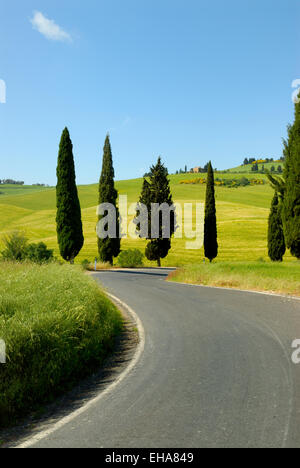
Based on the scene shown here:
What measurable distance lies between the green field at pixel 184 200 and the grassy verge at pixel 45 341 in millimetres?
35018

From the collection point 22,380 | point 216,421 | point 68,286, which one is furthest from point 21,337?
point 68,286

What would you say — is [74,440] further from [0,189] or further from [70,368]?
[0,189]

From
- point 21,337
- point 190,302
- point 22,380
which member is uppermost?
point 21,337

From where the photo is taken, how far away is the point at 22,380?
6375 mm

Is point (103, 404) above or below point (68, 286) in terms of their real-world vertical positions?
below

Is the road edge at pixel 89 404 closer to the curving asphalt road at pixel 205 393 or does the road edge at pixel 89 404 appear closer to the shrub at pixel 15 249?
the curving asphalt road at pixel 205 393

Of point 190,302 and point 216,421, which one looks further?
point 190,302

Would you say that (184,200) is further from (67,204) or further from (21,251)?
(21,251)

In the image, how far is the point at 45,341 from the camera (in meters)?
7.10

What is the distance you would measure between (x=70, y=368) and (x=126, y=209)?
90.7 meters

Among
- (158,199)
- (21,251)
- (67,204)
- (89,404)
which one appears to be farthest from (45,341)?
(158,199)

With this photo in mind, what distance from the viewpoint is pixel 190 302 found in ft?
50.5

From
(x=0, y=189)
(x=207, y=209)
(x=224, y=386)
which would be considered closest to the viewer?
(x=224, y=386)
